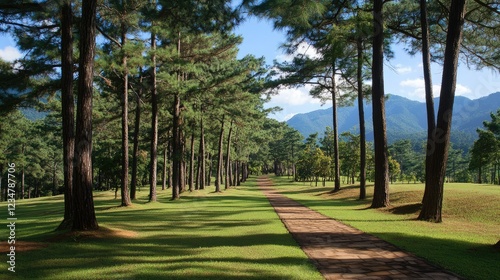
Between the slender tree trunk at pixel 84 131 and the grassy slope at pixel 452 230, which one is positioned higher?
the slender tree trunk at pixel 84 131

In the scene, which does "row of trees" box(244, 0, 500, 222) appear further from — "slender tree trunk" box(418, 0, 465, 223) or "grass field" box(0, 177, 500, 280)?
"grass field" box(0, 177, 500, 280)

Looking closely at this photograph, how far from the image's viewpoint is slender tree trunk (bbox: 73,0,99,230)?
7.74 metres

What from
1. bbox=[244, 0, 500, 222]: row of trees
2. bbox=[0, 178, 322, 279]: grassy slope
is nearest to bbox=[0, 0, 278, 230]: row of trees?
bbox=[0, 178, 322, 279]: grassy slope

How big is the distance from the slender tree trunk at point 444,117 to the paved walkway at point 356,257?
3037 millimetres

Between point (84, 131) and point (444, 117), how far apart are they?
32.2 ft

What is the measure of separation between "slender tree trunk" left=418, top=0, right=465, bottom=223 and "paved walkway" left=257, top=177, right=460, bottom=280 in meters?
3.04

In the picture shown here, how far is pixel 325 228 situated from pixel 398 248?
279cm

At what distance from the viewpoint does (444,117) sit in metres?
10.1

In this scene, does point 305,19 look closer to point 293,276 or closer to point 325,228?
point 325,228

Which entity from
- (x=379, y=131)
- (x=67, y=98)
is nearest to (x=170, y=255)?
(x=67, y=98)

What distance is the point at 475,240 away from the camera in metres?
7.50

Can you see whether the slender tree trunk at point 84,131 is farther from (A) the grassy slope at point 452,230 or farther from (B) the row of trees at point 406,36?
(A) the grassy slope at point 452,230

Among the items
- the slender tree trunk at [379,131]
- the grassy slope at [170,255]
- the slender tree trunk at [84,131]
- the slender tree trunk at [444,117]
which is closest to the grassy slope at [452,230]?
the slender tree trunk at [444,117]

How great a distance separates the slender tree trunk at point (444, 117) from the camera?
9.66m
